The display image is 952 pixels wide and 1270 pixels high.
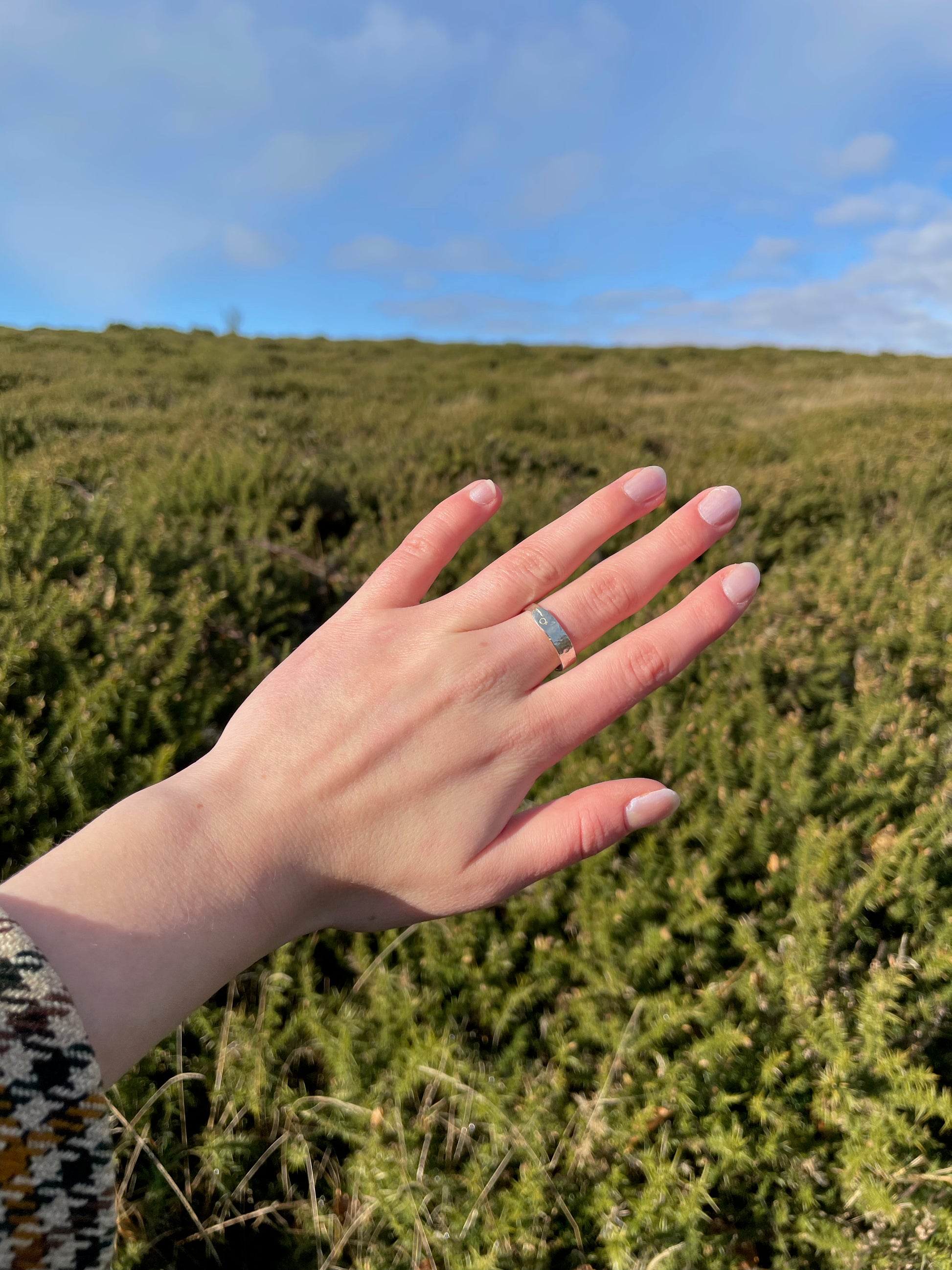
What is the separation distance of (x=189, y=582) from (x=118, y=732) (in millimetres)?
885

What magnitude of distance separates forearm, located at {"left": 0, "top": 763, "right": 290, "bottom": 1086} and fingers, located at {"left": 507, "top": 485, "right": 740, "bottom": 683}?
841 millimetres

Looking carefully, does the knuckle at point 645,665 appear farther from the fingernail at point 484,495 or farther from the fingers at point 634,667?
the fingernail at point 484,495

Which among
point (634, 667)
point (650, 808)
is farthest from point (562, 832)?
point (634, 667)

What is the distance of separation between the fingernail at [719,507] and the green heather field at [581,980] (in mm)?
977

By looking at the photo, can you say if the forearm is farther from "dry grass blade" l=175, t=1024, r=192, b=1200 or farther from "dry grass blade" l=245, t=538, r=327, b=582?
"dry grass blade" l=245, t=538, r=327, b=582

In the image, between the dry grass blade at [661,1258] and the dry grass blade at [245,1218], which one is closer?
A: the dry grass blade at [661,1258]

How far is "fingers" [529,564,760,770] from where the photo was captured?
64.3 inches

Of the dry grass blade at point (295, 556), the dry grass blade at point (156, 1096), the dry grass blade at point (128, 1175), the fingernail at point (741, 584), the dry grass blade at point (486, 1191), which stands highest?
the dry grass blade at point (295, 556)

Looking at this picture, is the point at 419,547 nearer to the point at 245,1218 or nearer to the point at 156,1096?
the point at 156,1096

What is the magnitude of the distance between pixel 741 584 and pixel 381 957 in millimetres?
1486

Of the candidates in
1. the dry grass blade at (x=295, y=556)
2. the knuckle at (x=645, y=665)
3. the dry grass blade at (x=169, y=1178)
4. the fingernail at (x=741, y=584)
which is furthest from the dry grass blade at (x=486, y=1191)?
the dry grass blade at (x=295, y=556)

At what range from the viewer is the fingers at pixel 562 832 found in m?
1.48


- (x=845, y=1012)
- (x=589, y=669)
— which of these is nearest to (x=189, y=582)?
(x=589, y=669)

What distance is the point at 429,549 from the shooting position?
187 cm
